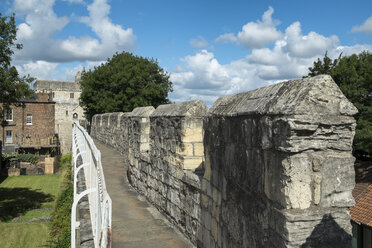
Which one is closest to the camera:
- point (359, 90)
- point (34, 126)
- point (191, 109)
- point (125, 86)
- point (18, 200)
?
point (191, 109)

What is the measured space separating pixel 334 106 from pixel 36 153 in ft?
138

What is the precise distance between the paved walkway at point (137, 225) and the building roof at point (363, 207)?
712cm

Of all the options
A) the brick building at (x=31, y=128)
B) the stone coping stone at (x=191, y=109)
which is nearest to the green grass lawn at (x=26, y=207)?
the brick building at (x=31, y=128)

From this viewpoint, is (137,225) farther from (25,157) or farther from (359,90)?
(25,157)

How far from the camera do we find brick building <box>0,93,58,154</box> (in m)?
39.8

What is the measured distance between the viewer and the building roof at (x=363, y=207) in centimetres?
1056

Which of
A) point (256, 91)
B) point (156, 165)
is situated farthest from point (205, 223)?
point (156, 165)

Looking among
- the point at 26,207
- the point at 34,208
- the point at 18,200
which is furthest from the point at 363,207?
the point at 18,200

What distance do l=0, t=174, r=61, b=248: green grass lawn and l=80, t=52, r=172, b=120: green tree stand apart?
8.69 m

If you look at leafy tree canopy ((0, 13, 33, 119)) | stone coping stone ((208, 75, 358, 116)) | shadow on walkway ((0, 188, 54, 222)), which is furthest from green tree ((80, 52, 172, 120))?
stone coping stone ((208, 75, 358, 116))

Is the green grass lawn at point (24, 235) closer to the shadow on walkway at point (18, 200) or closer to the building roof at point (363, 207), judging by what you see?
the shadow on walkway at point (18, 200)

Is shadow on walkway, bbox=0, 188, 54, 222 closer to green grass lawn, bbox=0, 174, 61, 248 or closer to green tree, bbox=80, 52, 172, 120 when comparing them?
green grass lawn, bbox=0, 174, 61, 248

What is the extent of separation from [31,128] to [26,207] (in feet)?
70.9

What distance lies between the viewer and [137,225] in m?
5.66
